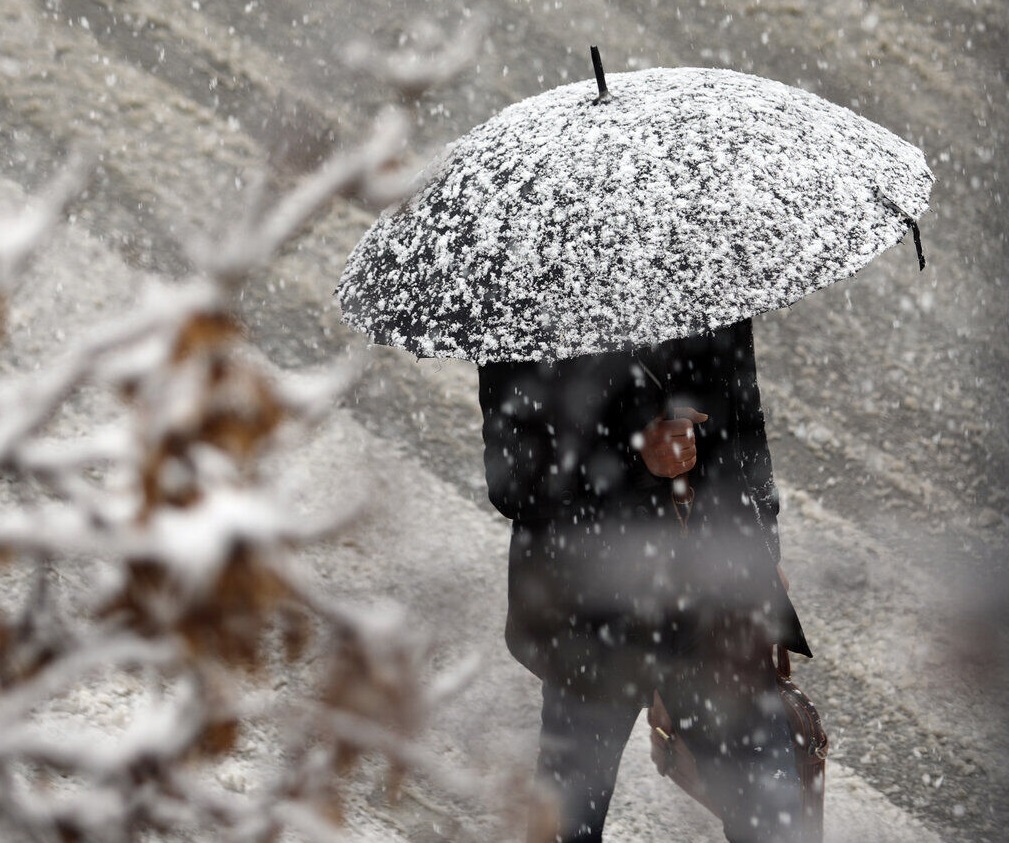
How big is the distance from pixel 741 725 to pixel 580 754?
350 mm

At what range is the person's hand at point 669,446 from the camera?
1.75 metres

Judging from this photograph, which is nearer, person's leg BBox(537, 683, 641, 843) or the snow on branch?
the snow on branch

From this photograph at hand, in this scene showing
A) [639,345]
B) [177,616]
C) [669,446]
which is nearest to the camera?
[639,345]

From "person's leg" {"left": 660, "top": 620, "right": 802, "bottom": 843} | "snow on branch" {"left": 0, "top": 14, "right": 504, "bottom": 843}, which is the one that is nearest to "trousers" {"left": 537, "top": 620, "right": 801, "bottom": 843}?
"person's leg" {"left": 660, "top": 620, "right": 802, "bottom": 843}

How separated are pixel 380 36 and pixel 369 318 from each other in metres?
4.09

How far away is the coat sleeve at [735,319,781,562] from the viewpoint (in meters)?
1.91

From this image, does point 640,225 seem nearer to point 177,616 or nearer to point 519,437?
point 519,437

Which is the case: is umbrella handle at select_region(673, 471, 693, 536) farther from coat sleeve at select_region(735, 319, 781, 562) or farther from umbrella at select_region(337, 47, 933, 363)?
umbrella at select_region(337, 47, 933, 363)

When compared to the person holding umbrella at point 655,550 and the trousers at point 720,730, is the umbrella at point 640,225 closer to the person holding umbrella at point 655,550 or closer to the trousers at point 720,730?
the person holding umbrella at point 655,550

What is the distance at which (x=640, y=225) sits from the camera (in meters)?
1.58

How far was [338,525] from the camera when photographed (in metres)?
3.80

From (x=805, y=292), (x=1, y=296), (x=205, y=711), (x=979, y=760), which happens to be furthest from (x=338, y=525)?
(x=805, y=292)

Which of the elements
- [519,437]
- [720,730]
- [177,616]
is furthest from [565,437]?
[177,616]

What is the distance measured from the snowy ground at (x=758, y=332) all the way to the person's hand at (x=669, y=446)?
1433mm
